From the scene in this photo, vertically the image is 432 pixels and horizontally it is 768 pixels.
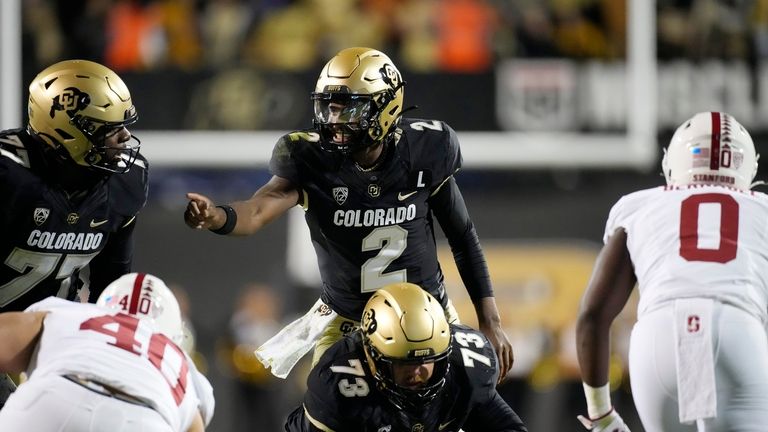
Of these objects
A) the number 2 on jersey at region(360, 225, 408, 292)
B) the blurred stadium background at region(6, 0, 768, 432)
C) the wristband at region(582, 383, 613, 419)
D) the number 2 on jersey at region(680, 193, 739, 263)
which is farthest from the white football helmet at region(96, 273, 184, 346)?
the blurred stadium background at region(6, 0, 768, 432)

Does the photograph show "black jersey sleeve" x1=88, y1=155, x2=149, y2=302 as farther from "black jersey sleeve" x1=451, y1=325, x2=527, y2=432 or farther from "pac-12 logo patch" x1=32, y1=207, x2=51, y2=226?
"black jersey sleeve" x1=451, y1=325, x2=527, y2=432

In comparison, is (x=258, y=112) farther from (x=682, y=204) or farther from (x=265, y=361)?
(x=682, y=204)

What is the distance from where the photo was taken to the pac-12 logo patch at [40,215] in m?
4.52

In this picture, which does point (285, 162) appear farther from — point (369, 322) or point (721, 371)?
point (721, 371)

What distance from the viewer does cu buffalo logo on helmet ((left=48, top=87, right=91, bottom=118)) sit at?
179 inches

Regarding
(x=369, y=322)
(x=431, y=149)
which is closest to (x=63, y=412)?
(x=369, y=322)

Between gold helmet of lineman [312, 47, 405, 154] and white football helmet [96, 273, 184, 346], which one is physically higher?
gold helmet of lineman [312, 47, 405, 154]

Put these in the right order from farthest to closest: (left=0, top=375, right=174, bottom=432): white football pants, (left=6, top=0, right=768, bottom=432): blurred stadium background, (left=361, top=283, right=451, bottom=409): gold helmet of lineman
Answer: (left=6, top=0, right=768, bottom=432): blurred stadium background < (left=361, top=283, right=451, bottom=409): gold helmet of lineman < (left=0, top=375, right=174, bottom=432): white football pants

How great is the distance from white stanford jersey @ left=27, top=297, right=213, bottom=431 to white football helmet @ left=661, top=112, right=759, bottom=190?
1698 mm

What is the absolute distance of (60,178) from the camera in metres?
4.60

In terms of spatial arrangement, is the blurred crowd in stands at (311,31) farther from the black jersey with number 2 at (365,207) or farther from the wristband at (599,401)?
the wristband at (599,401)

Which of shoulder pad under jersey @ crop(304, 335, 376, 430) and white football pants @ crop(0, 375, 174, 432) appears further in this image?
shoulder pad under jersey @ crop(304, 335, 376, 430)

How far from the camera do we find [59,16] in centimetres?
1117

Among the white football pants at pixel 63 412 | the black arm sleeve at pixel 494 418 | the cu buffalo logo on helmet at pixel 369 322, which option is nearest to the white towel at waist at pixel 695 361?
the black arm sleeve at pixel 494 418
